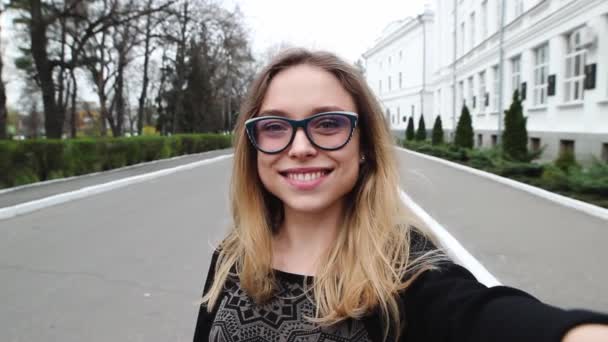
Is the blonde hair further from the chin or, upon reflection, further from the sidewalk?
the sidewalk

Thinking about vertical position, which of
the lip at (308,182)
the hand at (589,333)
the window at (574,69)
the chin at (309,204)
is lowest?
the hand at (589,333)

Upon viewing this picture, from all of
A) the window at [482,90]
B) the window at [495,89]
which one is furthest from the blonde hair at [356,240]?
the window at [482,90]

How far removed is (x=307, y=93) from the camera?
149cm

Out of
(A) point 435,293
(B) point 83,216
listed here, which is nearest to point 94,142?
(B) point 83,216

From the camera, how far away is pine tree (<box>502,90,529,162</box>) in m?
14.7

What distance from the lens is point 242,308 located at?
4.92ft

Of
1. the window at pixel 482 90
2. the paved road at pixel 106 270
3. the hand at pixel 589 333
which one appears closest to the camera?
the hand at pixel 589 333

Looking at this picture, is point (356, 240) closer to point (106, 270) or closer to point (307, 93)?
point (307, 93)

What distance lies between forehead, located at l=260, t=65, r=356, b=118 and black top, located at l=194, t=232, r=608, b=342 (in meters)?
0.51

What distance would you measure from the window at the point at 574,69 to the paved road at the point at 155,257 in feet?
24.5

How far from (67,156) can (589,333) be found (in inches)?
617

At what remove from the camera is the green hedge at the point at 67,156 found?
12.3 meters

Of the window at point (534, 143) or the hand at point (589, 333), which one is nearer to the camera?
the hand at point (589, 333)

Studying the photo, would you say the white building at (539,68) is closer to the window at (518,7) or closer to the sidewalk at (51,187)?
the window at (518,7)
